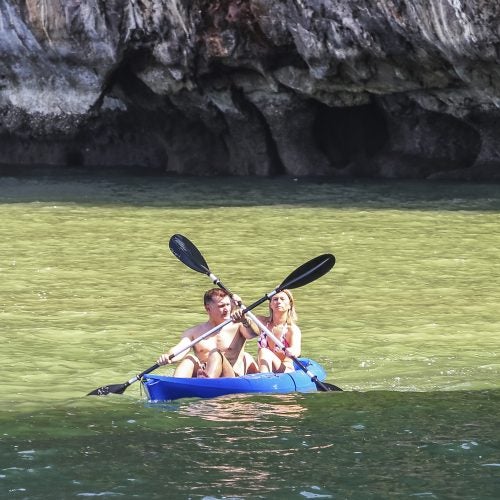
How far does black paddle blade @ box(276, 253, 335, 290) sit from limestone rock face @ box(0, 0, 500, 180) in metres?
11.4

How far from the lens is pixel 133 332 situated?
1305 centimetres

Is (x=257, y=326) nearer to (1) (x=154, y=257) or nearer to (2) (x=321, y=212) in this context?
(1) (x=154, y=257)

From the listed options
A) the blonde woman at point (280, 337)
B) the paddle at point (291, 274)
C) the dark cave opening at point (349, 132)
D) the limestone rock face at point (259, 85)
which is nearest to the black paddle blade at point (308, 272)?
the paddle at point (291, 274)

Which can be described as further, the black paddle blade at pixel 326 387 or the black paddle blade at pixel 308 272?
the black paddle blade at pixel 308 272

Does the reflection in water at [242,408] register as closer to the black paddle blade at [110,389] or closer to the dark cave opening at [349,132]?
the black paddle blade at [110,389]

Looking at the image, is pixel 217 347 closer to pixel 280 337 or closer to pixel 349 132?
pixel 280 337

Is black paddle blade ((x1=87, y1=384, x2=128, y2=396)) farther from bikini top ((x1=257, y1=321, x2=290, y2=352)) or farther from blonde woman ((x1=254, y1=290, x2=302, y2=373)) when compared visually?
bikini top ((x1=257, y1=321, x2=290, y2=352))

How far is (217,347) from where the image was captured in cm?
1082

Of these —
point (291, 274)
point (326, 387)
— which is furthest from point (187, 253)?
point (326, 387)

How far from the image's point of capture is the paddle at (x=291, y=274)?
10.5 metres

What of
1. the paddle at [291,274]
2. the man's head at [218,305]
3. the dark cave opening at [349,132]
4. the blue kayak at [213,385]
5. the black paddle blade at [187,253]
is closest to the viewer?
the blue kayak at [213,385]

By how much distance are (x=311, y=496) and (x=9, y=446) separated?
2.24 m

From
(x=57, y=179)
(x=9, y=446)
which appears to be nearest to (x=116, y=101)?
(x=57, y=179)

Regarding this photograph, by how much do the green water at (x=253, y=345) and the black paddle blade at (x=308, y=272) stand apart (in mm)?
831
